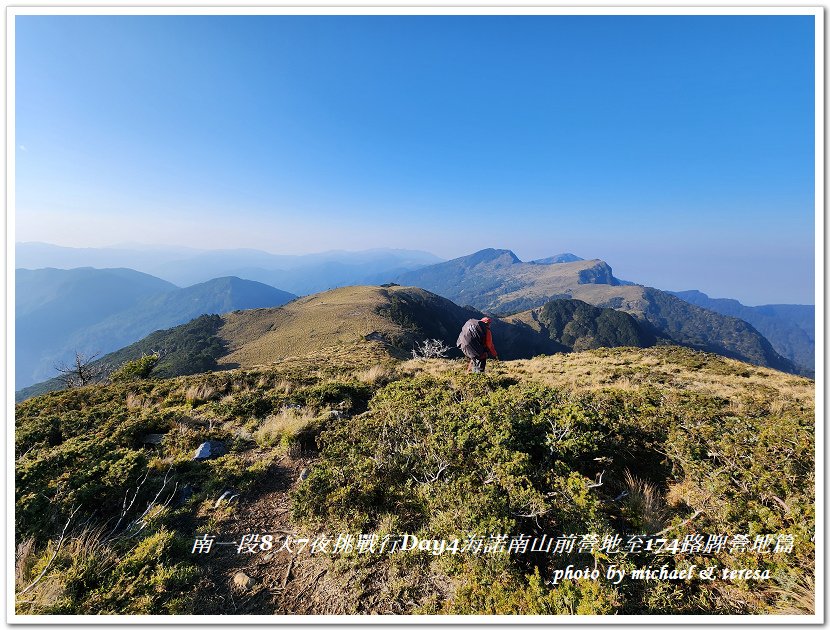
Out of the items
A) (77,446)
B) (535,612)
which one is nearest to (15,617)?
(77,446)

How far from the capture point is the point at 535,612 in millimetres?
3289

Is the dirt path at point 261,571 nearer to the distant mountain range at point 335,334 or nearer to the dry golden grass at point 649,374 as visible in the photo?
the dry golden grass at point 649,374

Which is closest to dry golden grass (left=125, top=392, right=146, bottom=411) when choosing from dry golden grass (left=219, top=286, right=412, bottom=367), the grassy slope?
the grassy slope

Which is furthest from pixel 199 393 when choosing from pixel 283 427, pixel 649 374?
pixel 649 374

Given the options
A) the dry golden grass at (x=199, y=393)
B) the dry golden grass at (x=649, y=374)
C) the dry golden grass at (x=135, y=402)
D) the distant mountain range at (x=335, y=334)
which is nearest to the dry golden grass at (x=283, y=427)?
the dry golden grass at (x=199, y=393)

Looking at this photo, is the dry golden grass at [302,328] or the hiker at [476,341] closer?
the hiker at [476,341]

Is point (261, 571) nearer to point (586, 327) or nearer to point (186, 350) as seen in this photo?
point (186, 350)

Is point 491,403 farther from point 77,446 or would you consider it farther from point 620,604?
point 77,446

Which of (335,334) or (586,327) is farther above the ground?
(335,334)

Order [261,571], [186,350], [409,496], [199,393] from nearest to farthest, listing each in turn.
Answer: [261,571]
[409,496]
[199,393]
[186,350]

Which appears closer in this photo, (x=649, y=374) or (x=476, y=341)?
(x=476, y=341)

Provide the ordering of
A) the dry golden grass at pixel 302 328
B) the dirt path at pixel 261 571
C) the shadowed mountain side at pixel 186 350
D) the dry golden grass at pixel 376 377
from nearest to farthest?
the dirt path at pixel 261 571
the dry golden grass at pixel 376 377
the dry golden grass at pixel 302 328
the shadowed mountain side at pixel 186 350

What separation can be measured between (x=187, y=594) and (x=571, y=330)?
654ft

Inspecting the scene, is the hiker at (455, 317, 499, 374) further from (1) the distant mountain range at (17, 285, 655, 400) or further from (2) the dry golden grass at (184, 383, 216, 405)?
Answer: (1) the distant mountain range at (17, 285, 655, 400)
